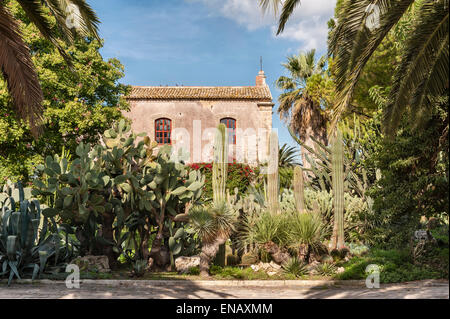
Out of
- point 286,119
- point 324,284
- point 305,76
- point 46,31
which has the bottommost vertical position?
point 324,284

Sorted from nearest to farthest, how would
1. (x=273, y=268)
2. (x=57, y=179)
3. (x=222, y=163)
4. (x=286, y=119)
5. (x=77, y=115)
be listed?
(x=57, y=179) → (x=273, y=268) → (x=222, y=163) → (x=77, y=115) → (x=286, y=119)

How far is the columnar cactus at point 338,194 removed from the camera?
875 cm

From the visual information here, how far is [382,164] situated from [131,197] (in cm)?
458

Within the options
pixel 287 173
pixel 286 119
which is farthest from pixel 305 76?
pixel 287 173

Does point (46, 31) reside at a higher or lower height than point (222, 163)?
higher

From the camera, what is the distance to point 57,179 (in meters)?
7.13

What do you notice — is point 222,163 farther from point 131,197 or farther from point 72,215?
point 72,215

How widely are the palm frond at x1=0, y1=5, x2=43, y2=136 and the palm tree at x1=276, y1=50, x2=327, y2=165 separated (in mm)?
16365

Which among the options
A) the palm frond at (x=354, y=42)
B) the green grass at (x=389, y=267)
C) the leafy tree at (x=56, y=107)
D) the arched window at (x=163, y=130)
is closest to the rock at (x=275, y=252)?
the green grass at (x=389, y=267)

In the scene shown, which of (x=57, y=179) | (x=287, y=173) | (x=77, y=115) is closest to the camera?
(x=57, y=179)

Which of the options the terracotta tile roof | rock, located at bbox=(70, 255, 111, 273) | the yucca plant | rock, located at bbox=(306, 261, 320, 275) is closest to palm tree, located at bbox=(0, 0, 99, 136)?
rock, located at bbox=(70, 255, 111, 273)

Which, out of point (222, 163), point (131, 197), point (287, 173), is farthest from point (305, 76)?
point (131, 197)

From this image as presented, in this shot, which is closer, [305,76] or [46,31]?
[46,31]

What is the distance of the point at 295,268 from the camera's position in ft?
24.2
